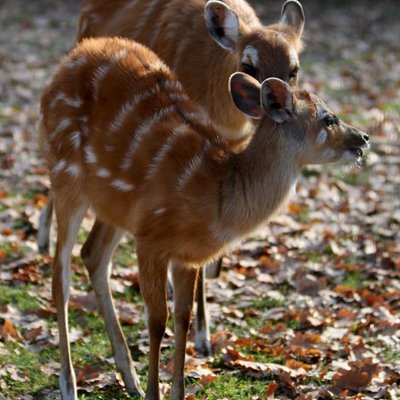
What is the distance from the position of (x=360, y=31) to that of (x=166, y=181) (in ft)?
41.0

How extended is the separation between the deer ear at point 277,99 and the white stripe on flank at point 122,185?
0.85 meters

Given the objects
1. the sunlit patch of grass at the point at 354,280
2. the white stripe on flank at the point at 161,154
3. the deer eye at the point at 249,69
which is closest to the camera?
the white stripe on flank at the point at 161,154

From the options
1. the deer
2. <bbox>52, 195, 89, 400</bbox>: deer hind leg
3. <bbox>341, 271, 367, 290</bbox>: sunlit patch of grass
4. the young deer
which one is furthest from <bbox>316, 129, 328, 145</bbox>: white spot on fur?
<bbox>341, 271, 367, 290</bbox>: sunlit patch of grass

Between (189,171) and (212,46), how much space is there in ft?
7.25

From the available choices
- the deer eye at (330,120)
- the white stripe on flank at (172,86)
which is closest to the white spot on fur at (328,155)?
the deer eye at (330,120)

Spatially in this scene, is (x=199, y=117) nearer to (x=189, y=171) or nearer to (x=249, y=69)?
(x=189, y=171)

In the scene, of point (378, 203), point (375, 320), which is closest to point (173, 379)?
point (375, 320)

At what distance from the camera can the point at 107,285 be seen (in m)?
5.82

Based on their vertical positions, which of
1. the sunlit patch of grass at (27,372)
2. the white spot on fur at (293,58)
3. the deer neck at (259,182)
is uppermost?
the white spot on fur at (293,58)

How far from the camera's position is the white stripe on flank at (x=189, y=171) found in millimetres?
4898

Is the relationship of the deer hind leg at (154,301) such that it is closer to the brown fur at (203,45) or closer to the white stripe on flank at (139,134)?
the white stripe on flank at (139,134)

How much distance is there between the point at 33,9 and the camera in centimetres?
1702

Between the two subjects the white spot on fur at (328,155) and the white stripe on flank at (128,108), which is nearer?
the white spot on fur at (328,155)

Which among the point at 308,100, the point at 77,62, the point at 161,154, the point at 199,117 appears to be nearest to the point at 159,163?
the point at 161,154
